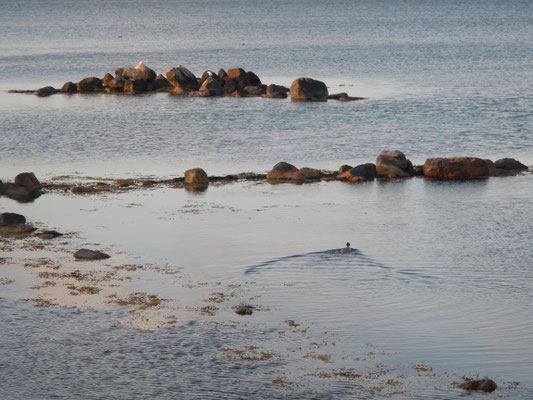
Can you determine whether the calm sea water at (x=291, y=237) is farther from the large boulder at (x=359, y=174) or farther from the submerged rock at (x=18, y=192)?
the large boulder at (x=359, y=174)

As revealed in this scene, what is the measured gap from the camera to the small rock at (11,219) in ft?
98.1

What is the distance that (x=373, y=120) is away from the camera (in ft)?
188

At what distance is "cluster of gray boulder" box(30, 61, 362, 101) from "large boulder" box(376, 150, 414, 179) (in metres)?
29.1

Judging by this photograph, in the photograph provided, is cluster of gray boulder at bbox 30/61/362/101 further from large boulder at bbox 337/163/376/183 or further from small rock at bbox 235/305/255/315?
small rock at bbox 235/305/255/315

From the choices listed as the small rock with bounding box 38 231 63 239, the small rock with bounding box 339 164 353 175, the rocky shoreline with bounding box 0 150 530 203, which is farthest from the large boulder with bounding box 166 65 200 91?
the small rock with bounding box 38 231 63 239

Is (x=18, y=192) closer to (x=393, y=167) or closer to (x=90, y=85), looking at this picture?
(x=393, y=167)

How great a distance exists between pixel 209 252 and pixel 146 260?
1953mm

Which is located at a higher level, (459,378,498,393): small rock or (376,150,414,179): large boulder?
(376,150,414,179): large boulder

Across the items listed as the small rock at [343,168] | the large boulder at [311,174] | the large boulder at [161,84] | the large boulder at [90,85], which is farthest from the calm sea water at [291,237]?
the large boulder at [90,85]

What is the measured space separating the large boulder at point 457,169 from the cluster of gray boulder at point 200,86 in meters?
30.1

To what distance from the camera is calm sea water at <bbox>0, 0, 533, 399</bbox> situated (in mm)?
17750

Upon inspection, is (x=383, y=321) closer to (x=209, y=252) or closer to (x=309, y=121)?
(x=209, y=252)

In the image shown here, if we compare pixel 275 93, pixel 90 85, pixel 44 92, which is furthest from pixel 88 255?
pixel 90 85

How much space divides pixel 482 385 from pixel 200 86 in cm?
6196
